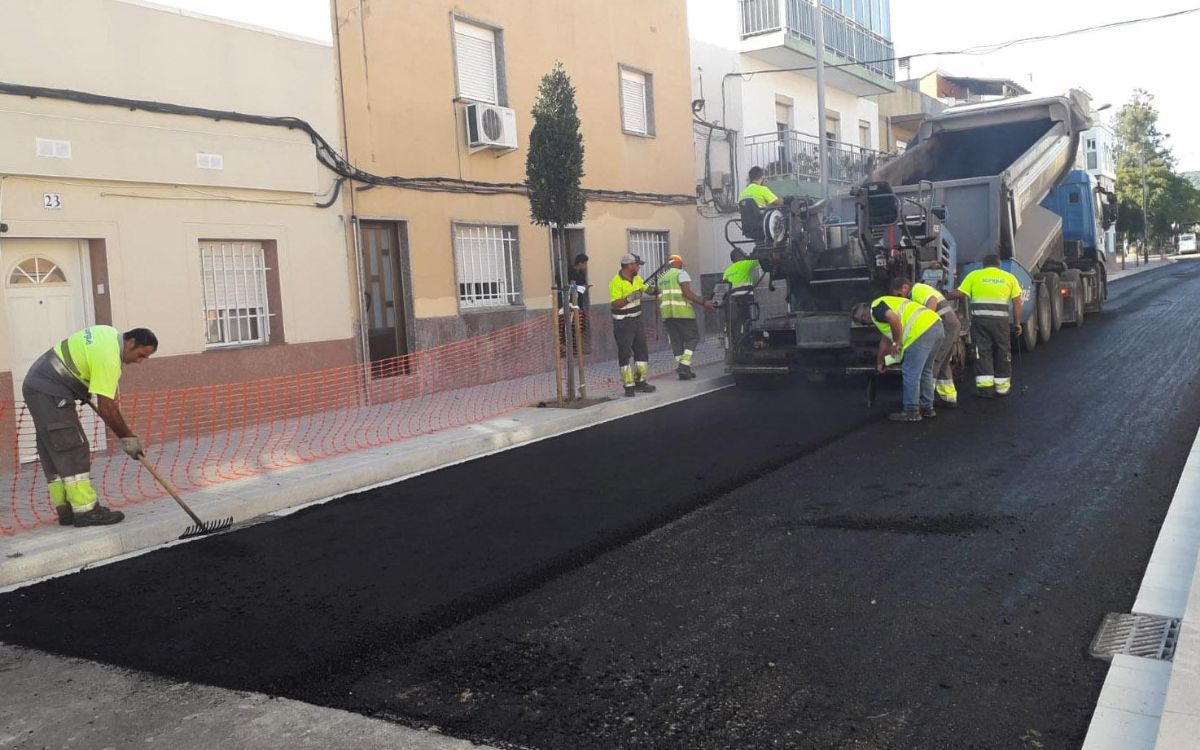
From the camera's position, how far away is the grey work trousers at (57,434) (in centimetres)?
683

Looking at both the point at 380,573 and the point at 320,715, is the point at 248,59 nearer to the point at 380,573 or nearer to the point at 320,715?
the point at 380,573

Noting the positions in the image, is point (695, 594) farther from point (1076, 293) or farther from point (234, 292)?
point (1076, 293)

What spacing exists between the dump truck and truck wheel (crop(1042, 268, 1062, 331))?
0.02m

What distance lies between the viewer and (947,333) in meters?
10.0

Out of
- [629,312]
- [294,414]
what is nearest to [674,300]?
[629,312]

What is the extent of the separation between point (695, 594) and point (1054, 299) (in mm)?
12791

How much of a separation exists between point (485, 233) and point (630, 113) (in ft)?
14.4

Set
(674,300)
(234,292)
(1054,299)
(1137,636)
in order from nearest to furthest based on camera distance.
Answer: (1137,636), (234,292), (674,300), (1054,299)

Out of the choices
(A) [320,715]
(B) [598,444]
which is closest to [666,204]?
(B) [598,444]

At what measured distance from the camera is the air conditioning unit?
13820 mm

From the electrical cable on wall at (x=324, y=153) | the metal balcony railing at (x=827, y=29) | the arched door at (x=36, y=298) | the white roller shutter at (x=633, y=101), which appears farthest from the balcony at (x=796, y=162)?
the arched door at (x=36, y=298)

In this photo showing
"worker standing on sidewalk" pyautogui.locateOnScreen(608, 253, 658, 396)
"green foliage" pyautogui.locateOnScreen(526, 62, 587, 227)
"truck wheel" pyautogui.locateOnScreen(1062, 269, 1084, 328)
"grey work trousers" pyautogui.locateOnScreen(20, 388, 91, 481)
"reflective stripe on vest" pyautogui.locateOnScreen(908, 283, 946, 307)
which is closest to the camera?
"grey work trousers" pyautogui.locateOnScreen(20, 388, 91, 481)

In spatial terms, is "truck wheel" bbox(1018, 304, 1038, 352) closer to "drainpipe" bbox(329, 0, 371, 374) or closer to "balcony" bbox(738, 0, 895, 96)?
"balcony" bbox(738, 0, 895, 96)

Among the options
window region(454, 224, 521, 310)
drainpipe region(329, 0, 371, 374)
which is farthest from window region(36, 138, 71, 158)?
window region(454, 224, 521, 310)
